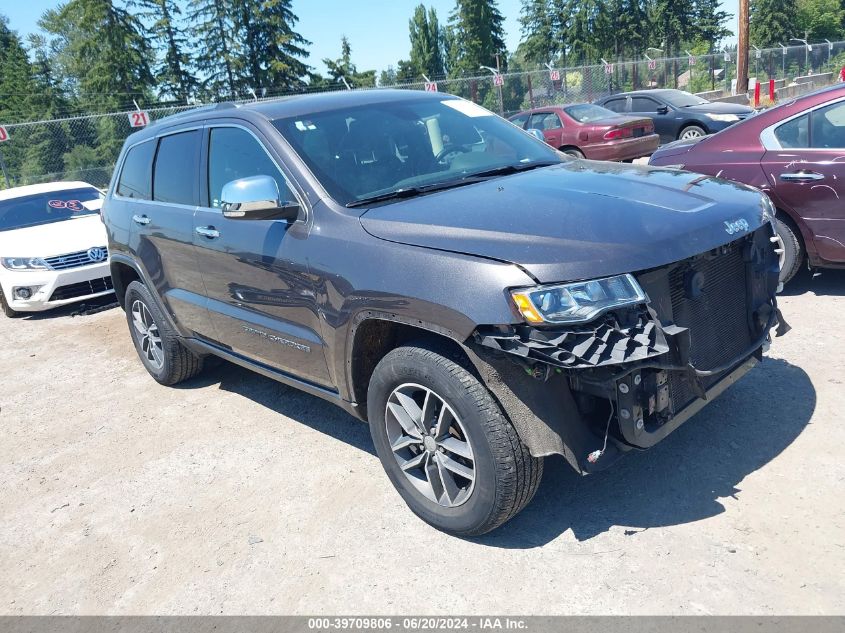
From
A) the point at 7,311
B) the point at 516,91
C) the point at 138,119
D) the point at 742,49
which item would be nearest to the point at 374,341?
the point at 7,311

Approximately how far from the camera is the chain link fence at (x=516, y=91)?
18.4 m

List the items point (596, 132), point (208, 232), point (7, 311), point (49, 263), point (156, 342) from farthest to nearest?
1. point (596, 132)
2. point (7, 311)
3. point (49, 263)
4. point (156, 342)
5. point (208, 232)

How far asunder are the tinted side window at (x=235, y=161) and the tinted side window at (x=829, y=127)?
402 cm

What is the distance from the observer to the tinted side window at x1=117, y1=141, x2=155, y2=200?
5.21 meters

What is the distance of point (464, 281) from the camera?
9.37 feet

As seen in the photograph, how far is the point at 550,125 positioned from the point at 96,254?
920 cm

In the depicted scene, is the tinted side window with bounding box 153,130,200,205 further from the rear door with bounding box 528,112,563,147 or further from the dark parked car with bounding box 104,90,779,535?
the rear door with bounding box 528,112,563,147

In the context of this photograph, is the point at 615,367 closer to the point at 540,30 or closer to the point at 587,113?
the point at 587,113

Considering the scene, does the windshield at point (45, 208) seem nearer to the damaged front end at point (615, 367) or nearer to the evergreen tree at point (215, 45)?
the damaged front end at point (615, 367)

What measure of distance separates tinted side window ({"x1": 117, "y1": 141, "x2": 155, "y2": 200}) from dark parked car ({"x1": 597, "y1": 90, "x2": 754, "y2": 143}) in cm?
1225

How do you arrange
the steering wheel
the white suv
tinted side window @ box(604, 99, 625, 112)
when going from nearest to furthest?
the steering wheel < the white suv < tinted side window @ box(604, 99, 625, 112)

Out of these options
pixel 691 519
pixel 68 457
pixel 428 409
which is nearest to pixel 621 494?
pixel 691 519

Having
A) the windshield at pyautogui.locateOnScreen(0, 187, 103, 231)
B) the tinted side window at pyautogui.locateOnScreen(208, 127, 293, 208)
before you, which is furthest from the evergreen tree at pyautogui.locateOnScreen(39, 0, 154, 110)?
the tinted side window at pyautogui.locateOnScreen(208, 127, 293, 208)

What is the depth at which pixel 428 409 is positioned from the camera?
321 centimetres
